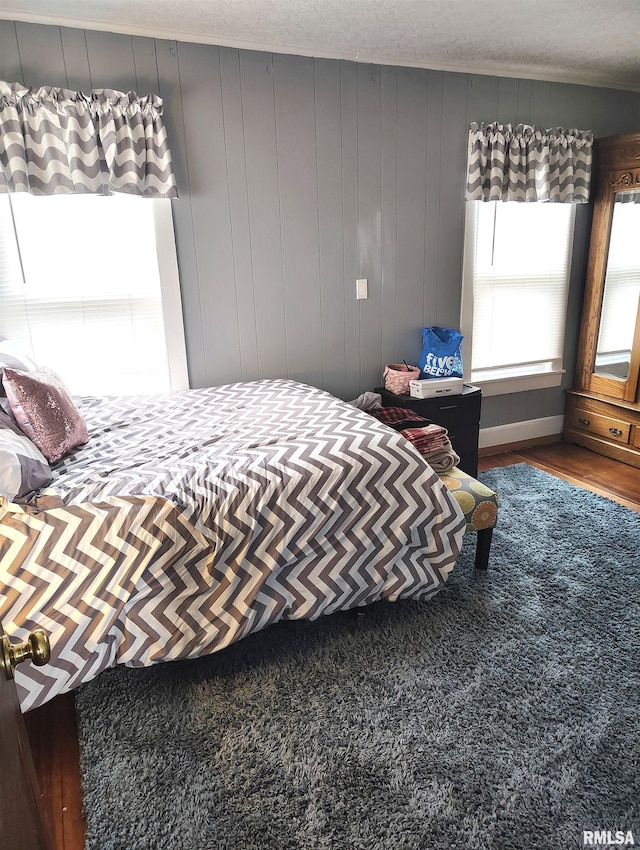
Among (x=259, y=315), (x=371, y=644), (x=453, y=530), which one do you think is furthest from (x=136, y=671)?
(x=259, y=315)

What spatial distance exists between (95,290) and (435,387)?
1.90m

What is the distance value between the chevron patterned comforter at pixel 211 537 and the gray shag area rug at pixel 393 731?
0.16 metres

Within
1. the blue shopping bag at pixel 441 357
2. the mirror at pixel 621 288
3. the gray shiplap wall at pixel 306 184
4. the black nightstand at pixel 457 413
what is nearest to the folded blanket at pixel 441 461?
the black nightstand at pixel 457 413

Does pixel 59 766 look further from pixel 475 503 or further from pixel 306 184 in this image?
pixel 306 184

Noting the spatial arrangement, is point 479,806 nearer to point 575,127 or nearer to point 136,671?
point 136,671

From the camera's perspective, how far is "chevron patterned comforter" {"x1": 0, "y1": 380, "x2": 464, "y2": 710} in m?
1.70

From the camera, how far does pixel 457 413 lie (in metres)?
3.38

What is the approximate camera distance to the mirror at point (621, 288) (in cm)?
362

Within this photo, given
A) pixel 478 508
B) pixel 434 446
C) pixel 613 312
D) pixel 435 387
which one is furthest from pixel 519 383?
pixel 478 508

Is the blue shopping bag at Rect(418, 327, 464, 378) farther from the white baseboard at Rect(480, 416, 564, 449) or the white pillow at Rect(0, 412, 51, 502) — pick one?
the white pillow at Rect(0, 412, 51, 502)

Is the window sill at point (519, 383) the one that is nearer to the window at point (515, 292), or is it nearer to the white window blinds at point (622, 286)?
the window at point (515, 292)

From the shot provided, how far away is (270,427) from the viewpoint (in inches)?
95.7
